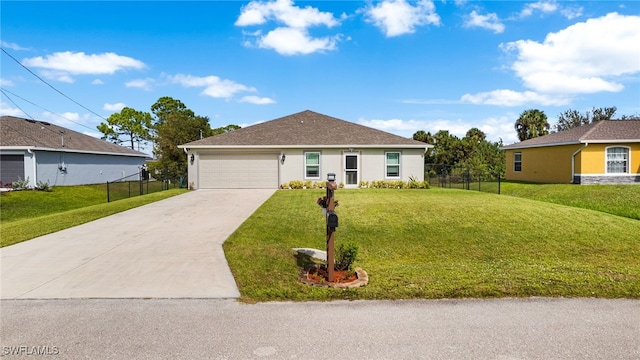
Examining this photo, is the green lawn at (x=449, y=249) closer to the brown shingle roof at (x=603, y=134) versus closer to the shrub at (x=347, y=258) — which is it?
the shrub at (x=347, y=258)

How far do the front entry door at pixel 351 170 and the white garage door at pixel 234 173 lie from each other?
162 inches

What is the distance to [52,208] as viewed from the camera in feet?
56.7

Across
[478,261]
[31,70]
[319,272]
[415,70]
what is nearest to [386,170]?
[415,70]

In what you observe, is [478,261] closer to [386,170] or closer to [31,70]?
[386,170]

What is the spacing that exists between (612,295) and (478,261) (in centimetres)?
259

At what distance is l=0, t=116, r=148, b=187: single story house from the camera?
2095 cm

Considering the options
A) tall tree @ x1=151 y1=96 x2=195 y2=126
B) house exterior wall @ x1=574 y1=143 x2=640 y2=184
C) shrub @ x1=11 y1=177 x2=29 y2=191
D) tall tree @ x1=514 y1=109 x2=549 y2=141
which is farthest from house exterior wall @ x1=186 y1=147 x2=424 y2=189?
tall tree @ x1=151 y1=96 x2=195 y2=126

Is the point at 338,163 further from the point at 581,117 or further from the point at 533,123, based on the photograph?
the point at 581,117

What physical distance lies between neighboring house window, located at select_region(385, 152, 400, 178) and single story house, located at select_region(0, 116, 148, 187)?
20663 mm

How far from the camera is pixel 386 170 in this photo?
21.0 meters

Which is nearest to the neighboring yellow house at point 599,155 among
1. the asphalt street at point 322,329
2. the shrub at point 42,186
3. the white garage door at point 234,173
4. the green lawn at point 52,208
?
the white garage door at point 234,173

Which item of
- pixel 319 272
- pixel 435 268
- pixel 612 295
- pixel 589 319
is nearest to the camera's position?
pixel 589 319

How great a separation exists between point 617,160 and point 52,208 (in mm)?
30608

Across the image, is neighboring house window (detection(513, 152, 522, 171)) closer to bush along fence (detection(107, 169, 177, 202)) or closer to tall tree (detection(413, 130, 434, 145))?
tall tree (detection(413, 130, 434, 145))
